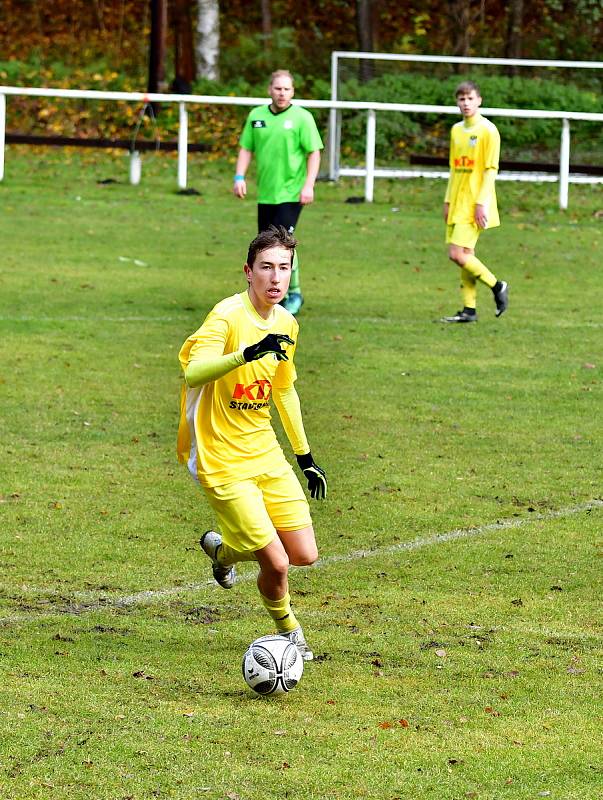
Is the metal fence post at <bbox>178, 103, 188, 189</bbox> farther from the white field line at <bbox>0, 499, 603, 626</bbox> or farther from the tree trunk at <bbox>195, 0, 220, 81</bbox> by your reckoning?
the white field line at <bbox>0, 499, 603, 626</bbox>

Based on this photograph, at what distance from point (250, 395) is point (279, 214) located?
8101 millimetres

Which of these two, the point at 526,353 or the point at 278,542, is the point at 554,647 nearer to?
the point at 278,542

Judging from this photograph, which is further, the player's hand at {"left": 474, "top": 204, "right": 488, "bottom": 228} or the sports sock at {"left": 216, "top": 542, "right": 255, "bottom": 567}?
the player's hand at {"left": 474, "top": 204, "right": 488, "bottom": 228}

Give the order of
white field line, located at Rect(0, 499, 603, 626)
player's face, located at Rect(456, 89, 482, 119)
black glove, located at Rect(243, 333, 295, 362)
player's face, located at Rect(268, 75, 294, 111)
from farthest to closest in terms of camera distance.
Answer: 1. player's face, located at Rect(456, 89, 482, 119)
2. player's face, located at Rect(268, 75, 294, 111)
3. white field line, located at Rect(0, 499, 603, 626)
4. black glove, located at Rect(243, 333, 295, 362)

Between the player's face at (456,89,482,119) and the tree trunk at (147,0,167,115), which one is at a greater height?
the tree trunk at (147,0,167,115)

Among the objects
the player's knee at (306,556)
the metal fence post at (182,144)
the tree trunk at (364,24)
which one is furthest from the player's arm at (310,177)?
the tree trunk at (364,24)

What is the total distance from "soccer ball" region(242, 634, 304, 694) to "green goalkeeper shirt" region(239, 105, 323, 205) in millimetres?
8608

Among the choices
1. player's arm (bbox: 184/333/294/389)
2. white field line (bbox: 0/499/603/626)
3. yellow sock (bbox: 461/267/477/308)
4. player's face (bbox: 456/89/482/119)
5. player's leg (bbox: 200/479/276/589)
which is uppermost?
player's face (bbox: 456/89/482/119)

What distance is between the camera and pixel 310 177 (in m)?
13.5

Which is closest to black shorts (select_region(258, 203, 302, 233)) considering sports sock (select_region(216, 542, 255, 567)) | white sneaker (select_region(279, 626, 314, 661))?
sports sock (select_region(216, 542, 255, 567))

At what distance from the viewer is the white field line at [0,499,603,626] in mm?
6430

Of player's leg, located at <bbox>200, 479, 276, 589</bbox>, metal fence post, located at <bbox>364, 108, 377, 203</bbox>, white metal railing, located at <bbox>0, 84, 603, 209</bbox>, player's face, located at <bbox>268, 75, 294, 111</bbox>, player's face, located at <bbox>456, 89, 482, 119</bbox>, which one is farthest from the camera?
metal fence post, located at <bbox>364, 108, 377, 203</bbox>

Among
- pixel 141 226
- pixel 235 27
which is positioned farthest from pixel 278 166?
pixel 235 27

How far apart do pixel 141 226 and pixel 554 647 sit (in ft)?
45.8
